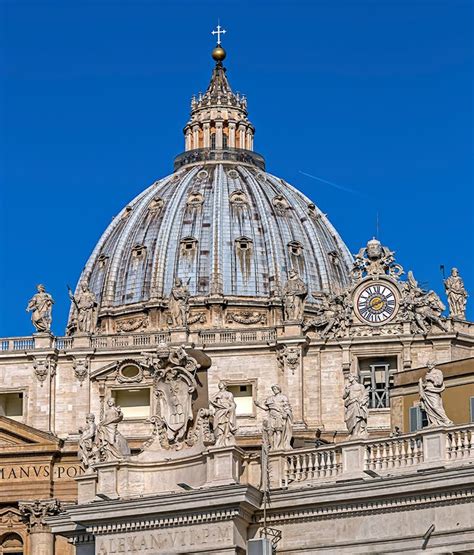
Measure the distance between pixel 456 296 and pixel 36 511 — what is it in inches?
937

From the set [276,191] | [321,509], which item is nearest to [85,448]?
[321,509]

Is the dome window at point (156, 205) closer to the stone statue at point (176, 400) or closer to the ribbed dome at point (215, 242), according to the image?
the ribbed dome at point (215, 242)

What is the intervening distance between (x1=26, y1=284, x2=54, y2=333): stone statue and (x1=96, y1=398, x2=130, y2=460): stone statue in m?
51.8

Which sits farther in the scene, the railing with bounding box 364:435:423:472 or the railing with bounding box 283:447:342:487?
the railing with bounding box 283:447:342:487

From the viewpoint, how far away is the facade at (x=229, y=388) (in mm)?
51875

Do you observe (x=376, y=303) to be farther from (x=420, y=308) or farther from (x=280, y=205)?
(x=280, y=205)

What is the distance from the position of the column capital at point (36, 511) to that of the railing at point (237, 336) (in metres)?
12.9

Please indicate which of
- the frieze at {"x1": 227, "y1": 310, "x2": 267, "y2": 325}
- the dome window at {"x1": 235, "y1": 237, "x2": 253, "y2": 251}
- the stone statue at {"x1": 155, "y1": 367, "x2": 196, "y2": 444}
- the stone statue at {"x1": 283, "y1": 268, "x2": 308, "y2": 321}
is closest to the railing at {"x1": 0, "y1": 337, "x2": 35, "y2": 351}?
the stone statue at {"x1": 283, "y1": 268, "x2": 308, "y2": 321}

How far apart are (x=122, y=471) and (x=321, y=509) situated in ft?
21.3

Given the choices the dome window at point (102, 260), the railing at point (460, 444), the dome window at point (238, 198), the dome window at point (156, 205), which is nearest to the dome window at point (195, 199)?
the dome window at point (156, 205)

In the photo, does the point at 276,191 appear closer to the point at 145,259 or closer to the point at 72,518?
the point at 145,259

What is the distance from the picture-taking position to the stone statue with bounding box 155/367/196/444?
5641cm

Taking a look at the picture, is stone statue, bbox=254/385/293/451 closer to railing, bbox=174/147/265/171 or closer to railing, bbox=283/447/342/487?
railing, bbox=283/447/342/487

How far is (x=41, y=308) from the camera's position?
11125cm
